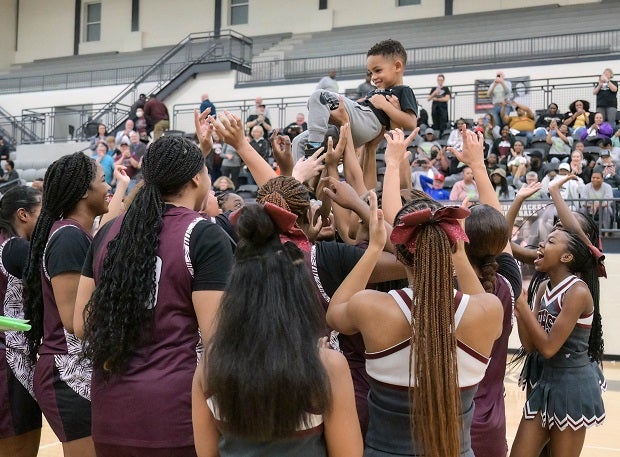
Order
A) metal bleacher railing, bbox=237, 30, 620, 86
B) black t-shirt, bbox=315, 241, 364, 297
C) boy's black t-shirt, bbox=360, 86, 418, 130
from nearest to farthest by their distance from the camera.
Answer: black t-shirt, bbox=315, 241, 364, 297 < boy's black t-shirt, bbox=360, 86, 418, 130 < metal bleacher railing, bbox=237, 30, 620, 86

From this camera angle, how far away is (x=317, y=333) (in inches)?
77.4

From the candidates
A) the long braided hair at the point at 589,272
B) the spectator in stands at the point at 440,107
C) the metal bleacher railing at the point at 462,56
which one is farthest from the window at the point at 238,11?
the long braided hair at the point at 589,272

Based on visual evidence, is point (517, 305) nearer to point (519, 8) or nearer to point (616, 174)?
point (616, 174)

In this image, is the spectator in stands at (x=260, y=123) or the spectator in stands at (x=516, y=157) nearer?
the spectator in stands at (x=516, y=157)

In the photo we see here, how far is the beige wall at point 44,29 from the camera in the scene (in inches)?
1009

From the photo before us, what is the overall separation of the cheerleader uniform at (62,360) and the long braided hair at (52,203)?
0.13m

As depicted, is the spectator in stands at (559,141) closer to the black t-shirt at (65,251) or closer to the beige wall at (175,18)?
the beige wall at (175,18)

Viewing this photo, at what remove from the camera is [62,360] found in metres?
2.90

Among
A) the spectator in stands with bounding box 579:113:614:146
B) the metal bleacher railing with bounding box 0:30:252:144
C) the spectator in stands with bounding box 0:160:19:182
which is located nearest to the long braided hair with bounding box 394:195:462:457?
the spectator in stands with bounding box 579:113:614:146

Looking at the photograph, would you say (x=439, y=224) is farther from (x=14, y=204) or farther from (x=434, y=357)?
(x=14, y=204)

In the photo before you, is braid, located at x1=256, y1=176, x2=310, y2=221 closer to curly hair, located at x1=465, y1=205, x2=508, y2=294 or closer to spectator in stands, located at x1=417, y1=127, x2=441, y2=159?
curly hair, located at x1=465, y1=205, x2=508, y2=294

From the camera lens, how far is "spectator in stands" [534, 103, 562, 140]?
43.5 ft

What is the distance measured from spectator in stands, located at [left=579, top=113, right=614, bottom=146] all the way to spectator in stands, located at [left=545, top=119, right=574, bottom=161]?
23cm

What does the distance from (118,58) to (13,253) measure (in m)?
22.3
